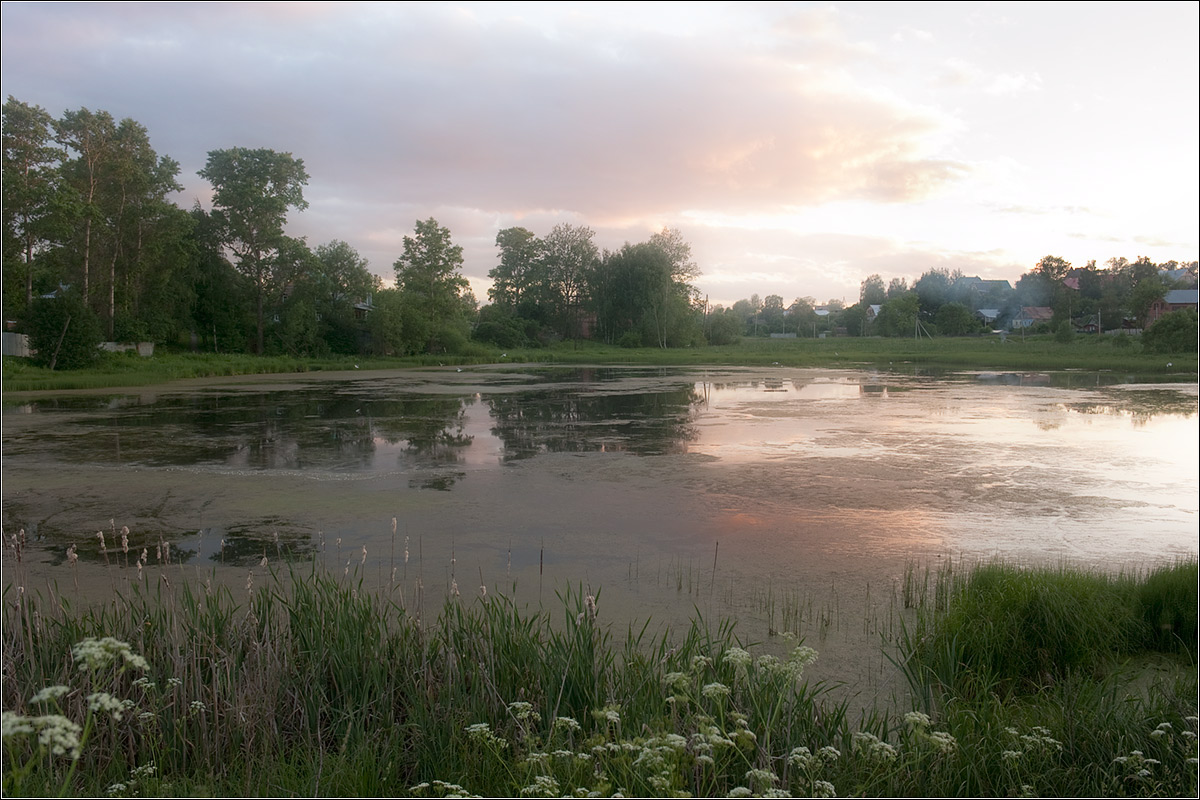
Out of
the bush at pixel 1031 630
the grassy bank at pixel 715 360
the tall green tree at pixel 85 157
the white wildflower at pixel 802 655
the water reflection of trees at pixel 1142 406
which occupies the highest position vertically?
the tall green tree at pixel 85 157

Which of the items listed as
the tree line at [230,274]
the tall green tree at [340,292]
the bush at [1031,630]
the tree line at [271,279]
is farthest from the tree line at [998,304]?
the bush at [1031,630]

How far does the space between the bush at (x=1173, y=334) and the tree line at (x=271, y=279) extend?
9.78 m

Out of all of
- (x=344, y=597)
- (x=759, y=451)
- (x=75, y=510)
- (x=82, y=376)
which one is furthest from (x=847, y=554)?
(x=82, y=376)

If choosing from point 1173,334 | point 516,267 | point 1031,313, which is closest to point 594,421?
point 1173,334

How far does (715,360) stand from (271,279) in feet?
71.5

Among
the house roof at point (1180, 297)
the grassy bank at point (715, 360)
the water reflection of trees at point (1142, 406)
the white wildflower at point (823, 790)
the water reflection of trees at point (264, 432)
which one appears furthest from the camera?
the house roof at point (1180, 297)

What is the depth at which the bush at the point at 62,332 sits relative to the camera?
23.4m

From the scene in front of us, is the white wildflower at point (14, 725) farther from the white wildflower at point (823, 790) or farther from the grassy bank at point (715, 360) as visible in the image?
the grassy bank at point (715, 360)

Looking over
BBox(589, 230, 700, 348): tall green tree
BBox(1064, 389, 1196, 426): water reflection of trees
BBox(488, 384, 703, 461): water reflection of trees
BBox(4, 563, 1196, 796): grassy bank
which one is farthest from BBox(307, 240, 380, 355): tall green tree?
BBox(4, 563, 1196, 796): grassy bank

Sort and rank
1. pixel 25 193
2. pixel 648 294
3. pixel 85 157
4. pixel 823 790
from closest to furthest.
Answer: pixel 823 790
pixel 25 193
pixel 85 157
pixel 648 294

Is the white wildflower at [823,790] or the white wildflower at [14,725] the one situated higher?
the white wildflower at [14,725]

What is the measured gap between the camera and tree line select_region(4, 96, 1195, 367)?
2542 centimetres

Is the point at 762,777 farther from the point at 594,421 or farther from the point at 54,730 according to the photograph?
the point at 594,421

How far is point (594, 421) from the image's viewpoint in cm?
1434
